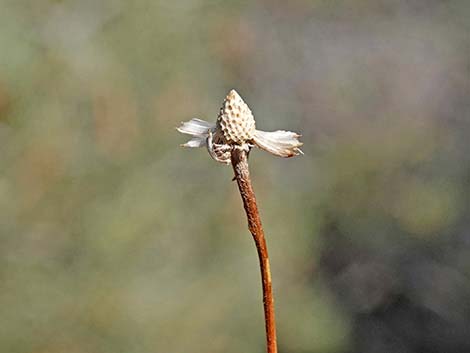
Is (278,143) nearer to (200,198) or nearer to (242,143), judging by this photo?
(242,143)

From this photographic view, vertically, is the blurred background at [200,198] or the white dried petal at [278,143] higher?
the blurred background at [200,198]

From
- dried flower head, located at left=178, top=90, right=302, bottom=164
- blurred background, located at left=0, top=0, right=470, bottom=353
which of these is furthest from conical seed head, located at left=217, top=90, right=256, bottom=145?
blurred background, located at left=0, top=0, right=470, bottom=353

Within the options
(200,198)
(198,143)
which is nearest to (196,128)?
(198,143)

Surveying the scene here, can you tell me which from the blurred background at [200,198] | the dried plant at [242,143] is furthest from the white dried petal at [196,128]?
the blurred background at [200,198]

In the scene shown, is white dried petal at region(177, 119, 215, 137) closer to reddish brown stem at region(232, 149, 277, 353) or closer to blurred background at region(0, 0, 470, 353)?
reddish brown stem at region(232, 149, 277, 353)

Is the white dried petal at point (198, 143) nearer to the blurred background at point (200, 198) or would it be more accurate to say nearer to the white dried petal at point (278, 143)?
the white dried petal at point (278, 143)

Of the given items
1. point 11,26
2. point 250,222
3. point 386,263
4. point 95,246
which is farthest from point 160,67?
point 250,222
